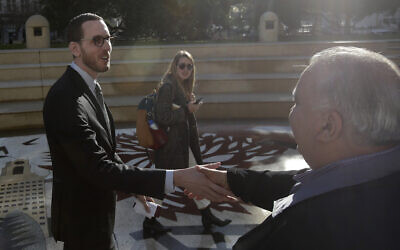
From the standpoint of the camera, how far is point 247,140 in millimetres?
8062

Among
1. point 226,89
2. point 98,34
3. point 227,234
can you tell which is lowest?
point 227,234

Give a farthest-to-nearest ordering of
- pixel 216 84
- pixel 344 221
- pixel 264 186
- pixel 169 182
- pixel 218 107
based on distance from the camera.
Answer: pixel 216 84
pixel 218 107
pixel 169 182
pixel 264 186
pixel 344 221

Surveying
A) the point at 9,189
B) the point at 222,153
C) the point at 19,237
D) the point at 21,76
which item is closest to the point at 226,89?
the point at 222,153

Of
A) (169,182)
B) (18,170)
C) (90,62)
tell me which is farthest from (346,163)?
(18,170)

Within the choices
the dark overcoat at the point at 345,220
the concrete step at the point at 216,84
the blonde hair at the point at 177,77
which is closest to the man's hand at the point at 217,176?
the dark overcoat at the point at 345,220

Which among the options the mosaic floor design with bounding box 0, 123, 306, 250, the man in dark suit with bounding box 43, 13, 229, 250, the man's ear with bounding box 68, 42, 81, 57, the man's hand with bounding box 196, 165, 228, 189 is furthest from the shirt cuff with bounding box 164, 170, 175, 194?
the mosaic floor design with bounding box 0, 123, 306, 250

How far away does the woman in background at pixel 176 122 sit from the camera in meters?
4.25

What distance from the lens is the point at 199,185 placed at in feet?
7.90

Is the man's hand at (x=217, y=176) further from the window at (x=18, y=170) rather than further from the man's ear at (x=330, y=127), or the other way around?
the window at (x=18, y=170)

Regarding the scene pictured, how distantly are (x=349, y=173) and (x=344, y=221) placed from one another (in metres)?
0.16

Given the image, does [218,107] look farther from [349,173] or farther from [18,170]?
[349,173]

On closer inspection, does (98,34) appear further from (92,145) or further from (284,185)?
(284,185)

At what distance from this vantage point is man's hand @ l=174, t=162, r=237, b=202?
2.34 m

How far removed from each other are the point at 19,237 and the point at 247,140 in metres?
4.87
